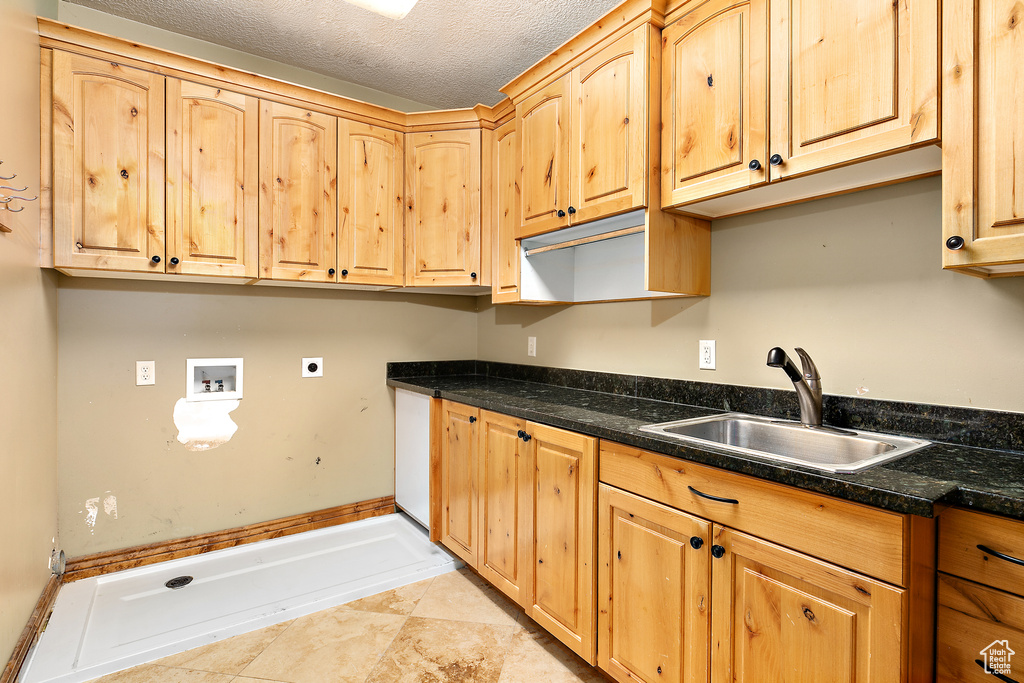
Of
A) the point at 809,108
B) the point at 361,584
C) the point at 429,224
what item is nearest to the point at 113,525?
the point at 361,584

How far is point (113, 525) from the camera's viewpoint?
235cm

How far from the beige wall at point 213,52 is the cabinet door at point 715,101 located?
6.28 feet

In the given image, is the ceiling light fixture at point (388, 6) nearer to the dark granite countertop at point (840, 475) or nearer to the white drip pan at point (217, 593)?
the dark granite countertop at point (840, 475)

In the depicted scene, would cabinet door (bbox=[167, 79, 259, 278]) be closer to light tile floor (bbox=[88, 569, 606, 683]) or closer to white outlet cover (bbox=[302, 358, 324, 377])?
white outlet cover (bbox=[302, 358, 324, 377])

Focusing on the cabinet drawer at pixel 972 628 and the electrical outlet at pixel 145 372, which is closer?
the cabinet drawer at pixel 972 628

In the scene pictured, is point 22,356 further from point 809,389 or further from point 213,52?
point 809,389

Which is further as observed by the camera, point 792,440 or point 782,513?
point 792,440

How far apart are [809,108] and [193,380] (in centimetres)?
280

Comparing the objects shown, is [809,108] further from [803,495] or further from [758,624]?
[758,624]

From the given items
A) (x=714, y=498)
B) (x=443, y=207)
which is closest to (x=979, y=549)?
(x=714, y=498)

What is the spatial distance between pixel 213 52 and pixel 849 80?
280cm

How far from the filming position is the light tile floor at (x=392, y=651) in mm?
1727

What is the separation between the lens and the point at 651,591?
1423 mm

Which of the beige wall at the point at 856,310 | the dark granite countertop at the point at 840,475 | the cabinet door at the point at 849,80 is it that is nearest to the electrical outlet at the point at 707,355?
the beige wall at the point at 856,310
